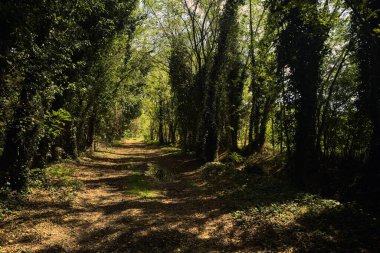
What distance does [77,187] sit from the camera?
460 inches

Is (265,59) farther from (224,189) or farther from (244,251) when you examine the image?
(244,251)

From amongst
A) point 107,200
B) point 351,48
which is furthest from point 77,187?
point 351,48

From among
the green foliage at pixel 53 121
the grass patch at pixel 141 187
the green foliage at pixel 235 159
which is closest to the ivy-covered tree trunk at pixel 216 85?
the green foliage at pixel 235 159

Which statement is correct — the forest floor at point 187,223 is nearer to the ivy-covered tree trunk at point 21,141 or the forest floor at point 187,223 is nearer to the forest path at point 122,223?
the forest path at point 122,223

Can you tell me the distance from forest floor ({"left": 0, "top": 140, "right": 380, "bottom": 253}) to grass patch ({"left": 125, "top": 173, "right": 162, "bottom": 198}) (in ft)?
0.47

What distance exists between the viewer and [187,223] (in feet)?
27.1

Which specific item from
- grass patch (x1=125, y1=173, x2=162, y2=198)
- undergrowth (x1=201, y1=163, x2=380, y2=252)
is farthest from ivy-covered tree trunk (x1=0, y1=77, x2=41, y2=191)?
undergrowth (x1=201, y1=163, x2=380, y2=252)

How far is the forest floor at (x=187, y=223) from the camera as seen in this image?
633 cm

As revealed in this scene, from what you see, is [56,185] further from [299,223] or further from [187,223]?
[299,223]

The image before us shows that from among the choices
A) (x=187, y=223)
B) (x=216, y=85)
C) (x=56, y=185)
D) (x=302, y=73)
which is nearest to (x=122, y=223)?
(x=187, y=223)

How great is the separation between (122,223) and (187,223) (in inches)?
82.4

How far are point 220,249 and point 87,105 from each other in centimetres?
1608

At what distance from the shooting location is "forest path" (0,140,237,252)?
653 centimetres

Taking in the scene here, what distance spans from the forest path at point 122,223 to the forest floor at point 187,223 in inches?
0.9
